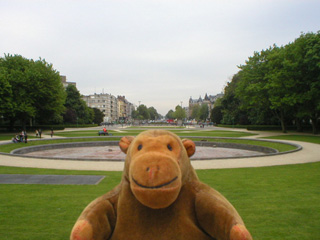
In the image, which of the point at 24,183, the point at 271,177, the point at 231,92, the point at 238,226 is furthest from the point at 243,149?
the point at 231,92

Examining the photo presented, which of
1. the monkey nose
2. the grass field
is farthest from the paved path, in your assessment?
the monkey nose

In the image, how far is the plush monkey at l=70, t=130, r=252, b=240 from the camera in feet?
8.48

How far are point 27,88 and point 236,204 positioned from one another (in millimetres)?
40372

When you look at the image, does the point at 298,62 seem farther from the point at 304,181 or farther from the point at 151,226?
the point at 151,226

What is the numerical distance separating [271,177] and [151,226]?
371 inches

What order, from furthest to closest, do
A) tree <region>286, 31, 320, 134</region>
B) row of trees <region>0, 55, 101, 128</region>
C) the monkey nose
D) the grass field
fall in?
1. row of trees <region>0, 55, 101, 128</region>
2. tree <region>286, 31, 320, 134</region>
3. the grass field
4. the monkey nose

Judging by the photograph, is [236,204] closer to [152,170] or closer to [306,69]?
[152,170]

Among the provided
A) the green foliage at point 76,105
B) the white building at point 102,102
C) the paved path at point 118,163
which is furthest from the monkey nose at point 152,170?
the white building at point 102,102

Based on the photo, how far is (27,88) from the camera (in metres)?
39.4

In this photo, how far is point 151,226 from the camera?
2.90 meters

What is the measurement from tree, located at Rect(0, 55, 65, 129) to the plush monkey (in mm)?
38638

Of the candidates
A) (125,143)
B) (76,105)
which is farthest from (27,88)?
(125,143)

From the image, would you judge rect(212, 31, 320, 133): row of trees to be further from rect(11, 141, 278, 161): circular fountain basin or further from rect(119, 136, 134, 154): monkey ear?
rect(119, 136, 134, 154): monkey ear

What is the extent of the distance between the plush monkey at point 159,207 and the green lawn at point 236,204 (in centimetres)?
280
